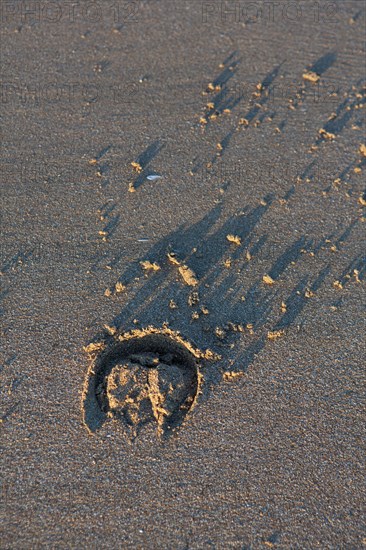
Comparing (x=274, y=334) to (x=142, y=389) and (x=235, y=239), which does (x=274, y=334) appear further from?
(x=142, y=389)

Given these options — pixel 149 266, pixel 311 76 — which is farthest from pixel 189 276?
pixel 311 76

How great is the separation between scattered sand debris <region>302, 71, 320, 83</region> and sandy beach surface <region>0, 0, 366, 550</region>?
0.7 inches

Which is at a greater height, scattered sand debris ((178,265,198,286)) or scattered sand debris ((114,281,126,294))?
scattered sand debris ((178,265,198,286))

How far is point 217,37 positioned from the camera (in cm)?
427

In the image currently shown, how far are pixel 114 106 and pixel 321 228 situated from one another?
6.38 ft

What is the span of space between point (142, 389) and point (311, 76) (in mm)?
2960

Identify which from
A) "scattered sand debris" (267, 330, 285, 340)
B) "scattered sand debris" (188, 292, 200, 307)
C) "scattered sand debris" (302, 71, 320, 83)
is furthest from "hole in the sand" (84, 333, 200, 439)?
"scattered sand debris" (302, 71, 320, 83)

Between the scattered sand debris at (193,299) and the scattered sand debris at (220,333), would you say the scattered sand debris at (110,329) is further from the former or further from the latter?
the scattered sand debris at (220,333)

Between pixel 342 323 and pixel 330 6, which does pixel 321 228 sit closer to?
pixel 342 323

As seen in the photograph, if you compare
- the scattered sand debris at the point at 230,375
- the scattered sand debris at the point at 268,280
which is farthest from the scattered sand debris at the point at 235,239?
the scattered sand debris at the point at 230,375

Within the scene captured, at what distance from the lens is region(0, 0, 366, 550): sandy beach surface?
2621 mm

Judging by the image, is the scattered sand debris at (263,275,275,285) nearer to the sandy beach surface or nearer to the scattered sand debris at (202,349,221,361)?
the sandy beach surface

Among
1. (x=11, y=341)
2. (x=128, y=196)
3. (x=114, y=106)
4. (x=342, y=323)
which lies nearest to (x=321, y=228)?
(x=342, y=323)

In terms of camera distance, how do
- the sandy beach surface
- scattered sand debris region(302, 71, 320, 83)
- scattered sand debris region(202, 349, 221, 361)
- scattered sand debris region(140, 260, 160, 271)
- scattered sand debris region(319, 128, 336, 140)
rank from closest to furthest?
the sandy beach surface < scattered sand debris region(202, 349, 221, 361) < scattered sand debris region(140, 260, 160, 271) < scattered sand debris region(319, 128, 336, 140) < scattered sand debris region(302, 71, 320, 83)
